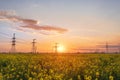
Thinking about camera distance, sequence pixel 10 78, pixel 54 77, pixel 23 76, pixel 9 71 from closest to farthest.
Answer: pixel 54 77 → pixel 10 78 → pixel 23 76 → pixel 9 71

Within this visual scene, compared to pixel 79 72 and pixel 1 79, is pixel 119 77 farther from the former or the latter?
pixel 1 79

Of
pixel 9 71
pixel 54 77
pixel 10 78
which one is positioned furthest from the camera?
pixel 9 71

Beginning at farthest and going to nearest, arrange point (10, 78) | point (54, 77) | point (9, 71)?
point (9, 71) < point (10, 78) < point (54, 77)

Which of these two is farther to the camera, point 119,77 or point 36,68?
point 36,68

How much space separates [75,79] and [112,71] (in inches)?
84.0

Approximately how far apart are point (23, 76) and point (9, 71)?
4.34 ft

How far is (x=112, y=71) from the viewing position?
13977 mm

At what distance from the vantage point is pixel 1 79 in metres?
11.2

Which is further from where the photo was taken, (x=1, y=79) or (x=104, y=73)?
(x=104, y=73)

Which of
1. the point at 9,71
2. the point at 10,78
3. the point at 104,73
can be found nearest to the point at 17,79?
the point at 10,78

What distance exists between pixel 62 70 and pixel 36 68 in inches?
77.8

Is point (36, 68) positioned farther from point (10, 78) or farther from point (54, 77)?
point (54, 77)

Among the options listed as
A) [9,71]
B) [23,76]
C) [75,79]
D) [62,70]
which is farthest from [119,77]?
[9,71]

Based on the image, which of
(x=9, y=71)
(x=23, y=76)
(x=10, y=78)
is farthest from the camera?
(x=9, y=71)
